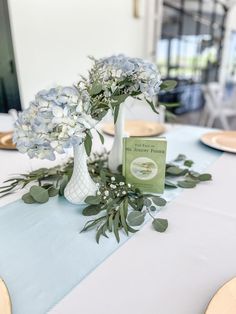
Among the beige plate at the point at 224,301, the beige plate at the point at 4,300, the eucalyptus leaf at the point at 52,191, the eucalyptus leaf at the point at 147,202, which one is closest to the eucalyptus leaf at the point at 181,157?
the eucalyptus leaf at the point at 147,202

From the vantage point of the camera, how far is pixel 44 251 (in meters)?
0.58

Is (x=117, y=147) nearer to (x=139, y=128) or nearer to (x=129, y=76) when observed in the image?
(x=129, y=76)

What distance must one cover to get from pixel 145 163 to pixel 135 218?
183 millimetres

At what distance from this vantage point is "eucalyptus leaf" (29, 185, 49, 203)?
0.76 meters

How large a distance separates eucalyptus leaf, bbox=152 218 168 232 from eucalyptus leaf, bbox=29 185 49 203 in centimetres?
31

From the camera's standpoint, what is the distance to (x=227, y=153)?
115 cm

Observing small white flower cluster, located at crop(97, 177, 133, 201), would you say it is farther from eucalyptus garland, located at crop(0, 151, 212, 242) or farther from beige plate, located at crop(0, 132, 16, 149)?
beige plate, located at crop(0, 132, 16, 149)

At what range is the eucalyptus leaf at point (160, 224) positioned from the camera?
65cm

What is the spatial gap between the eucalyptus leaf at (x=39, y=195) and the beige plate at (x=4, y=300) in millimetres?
304

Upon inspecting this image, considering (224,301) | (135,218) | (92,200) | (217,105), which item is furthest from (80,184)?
(217,105)

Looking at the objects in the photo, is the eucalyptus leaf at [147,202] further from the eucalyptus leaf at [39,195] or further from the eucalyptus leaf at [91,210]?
the eucalyptus leaf at [39,195]

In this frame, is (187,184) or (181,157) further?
(181,157)

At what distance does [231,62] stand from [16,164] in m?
6.12

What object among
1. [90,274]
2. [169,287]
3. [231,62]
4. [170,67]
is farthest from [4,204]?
[231,62]
